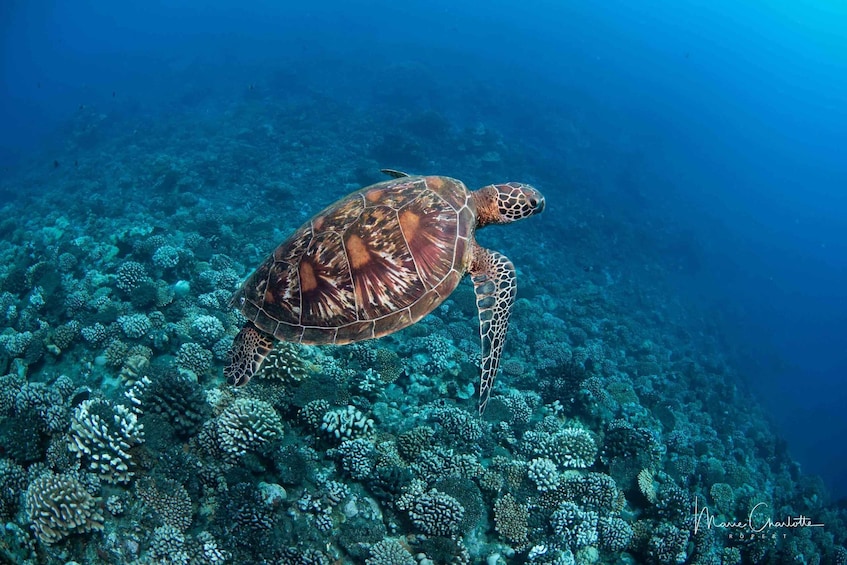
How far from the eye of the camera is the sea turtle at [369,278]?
400cm

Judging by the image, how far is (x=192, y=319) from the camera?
673 cm

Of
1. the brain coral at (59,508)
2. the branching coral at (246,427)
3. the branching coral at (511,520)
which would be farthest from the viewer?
the branching coral at (511,520)

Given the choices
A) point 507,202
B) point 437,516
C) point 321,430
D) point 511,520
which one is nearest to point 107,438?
point 321,430

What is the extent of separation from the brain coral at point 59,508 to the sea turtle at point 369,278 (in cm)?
159

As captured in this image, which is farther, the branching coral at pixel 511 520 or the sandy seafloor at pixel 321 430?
the branching coral at pixel 511 520

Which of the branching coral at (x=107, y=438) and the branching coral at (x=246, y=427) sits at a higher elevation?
the branching coral at (x=246, y=427)

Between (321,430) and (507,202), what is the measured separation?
3.58 meters

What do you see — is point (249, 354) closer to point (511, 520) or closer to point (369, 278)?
point (369, 278)

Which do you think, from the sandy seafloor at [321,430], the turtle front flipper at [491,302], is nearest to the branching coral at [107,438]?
the sandy seafloor at [321,430]

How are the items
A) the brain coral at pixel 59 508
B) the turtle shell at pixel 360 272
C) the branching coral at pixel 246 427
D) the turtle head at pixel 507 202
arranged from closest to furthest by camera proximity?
the brain coral at pixel 59 508, the turtle shell at pixel 360 272, the branching coral at pixel 246 427, the turtle head at pixel 507 202

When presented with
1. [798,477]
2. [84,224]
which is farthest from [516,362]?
[84,224]

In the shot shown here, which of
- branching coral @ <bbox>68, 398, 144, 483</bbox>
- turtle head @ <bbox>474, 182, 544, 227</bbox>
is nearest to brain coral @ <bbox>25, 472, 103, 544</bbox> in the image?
branching coral @ <bbox>68, 398, 144, 483</bbox>

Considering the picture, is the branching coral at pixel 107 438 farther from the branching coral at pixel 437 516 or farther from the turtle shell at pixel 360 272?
the branching coral at pixel 437 516

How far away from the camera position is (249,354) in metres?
4.31
